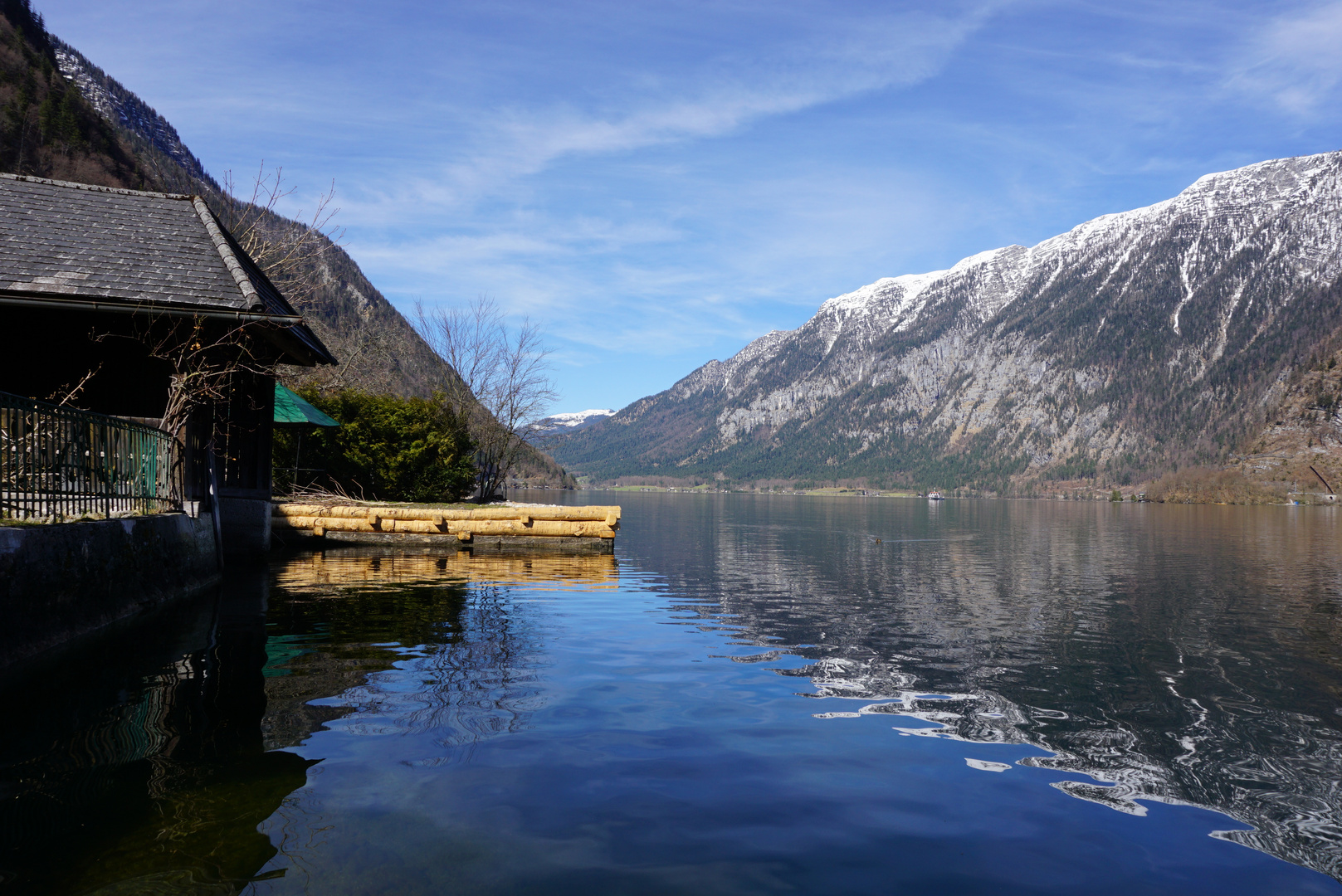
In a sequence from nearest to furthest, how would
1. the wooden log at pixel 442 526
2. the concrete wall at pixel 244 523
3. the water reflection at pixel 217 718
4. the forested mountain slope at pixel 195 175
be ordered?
the water reflection at pixel 217 718 < the concrete wall at pixel 244 523 < the wooden log at pixel 442 526 < the forested mountain slope at pixel 195 175

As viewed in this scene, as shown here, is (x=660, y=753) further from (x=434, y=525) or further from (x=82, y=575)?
(x=434, y=525)

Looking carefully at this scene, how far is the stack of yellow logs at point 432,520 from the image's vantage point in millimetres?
25016

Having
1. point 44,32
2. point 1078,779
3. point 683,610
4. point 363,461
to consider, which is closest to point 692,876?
point 1078,779

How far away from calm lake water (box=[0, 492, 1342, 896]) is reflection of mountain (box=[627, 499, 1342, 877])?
7cm

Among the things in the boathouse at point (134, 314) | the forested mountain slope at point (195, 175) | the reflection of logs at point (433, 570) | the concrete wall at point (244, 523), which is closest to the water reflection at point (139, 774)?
the boathouse at point (134, 314)

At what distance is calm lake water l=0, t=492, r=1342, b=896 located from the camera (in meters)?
4.93

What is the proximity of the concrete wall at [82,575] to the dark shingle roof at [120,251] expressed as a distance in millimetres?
4063

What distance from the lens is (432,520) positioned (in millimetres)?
25344

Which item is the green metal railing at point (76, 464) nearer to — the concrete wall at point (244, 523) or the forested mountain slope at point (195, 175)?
the concrete wall at point (244, 523)

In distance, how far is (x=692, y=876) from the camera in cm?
479

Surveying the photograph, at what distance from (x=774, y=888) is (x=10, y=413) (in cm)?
990

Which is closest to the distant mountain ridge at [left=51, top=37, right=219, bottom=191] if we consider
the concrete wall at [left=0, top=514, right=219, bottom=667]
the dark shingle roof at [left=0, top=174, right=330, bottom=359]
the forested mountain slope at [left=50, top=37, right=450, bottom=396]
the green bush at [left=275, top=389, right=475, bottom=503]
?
the forested mountain slope at [left=50, top=37, right=450, bottom=396]

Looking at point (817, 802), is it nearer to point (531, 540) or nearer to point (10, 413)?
point (10, 413)

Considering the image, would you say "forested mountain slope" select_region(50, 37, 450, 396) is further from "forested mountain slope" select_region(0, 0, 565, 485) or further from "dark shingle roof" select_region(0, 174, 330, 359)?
"dark shingle roof" select_region(0, 174, 330, 359)
